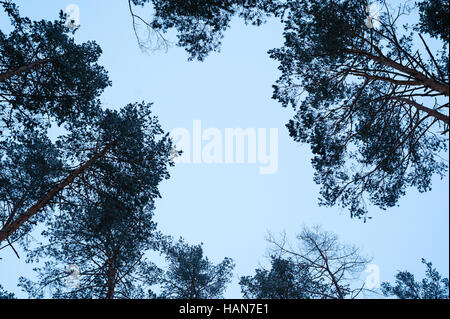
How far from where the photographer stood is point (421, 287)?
1041 centimetres

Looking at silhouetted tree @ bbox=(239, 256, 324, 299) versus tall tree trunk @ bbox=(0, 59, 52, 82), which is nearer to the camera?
tall tree trunk @ bbox=(0, 59, 52, 82)

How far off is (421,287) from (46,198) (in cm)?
1399

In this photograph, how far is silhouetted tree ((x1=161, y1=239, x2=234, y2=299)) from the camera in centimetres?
1057

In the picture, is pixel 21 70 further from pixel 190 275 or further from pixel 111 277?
pixel 190 275

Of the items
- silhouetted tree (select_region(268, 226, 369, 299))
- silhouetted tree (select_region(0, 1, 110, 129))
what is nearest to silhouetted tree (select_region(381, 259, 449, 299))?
silhouetted tree (select_region(268, 226, 369, 299))

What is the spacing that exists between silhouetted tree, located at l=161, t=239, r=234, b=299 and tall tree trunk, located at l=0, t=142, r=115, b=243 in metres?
5.55

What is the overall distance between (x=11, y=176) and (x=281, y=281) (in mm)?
9686

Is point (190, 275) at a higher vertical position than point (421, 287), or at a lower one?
higher

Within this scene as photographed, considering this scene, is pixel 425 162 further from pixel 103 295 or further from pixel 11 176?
pixel 11 176

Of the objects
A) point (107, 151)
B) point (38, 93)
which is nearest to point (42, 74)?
point (38, 93)

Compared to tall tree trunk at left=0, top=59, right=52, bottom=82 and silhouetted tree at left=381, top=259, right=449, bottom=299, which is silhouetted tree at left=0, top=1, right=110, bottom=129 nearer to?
tall tree trunk at left=0, top=59, right=52, bottom=82

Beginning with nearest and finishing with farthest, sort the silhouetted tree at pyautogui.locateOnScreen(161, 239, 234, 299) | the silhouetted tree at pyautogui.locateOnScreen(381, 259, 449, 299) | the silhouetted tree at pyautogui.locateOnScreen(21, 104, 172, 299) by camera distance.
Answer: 1. the silhouetted tree at pyautogui.locateOnScreen(21, 104, 172, 299)
2. the silhouetted tree at pyautogui.locateOnScreen(381, 259, 449, 299)
3. the silhouetted tree at pyautogui.locateOnScreen(161, 239, 234, 299)

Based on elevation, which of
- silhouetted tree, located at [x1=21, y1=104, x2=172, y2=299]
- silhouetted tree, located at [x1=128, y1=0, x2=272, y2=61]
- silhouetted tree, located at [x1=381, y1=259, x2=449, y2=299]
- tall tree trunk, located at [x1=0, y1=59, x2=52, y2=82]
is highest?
silhouetted tree, located at [x1=128, y1=0, x2=272, y2=61]
